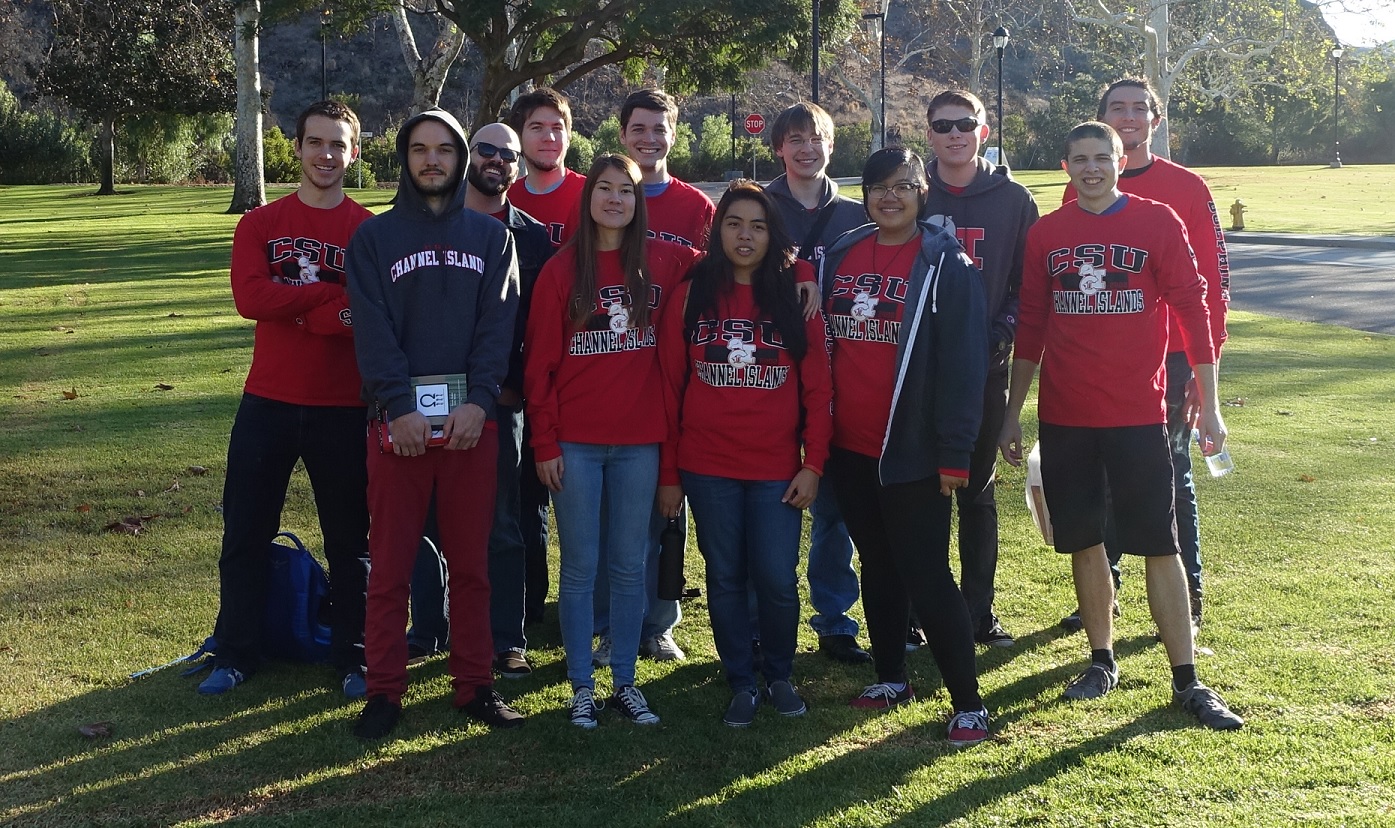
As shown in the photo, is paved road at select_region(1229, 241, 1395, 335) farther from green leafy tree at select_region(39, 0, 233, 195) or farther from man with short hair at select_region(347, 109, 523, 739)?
green leafy tree at select_region(39, 0, 233, 195)

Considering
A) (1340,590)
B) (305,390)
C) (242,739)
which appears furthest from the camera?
(1340,590)

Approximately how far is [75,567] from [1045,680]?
4.59 meters

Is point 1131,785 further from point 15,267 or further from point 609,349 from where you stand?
point 15,267

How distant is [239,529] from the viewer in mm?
4828

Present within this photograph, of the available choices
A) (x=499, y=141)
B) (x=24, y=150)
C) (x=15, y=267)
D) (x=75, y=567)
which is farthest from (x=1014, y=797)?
(x=24, y=150)

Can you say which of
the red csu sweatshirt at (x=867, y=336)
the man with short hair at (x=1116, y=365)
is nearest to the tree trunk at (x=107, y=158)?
the red csu sweatshirt at (x=867, y=336)

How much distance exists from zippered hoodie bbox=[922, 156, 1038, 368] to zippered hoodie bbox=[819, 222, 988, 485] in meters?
0.70

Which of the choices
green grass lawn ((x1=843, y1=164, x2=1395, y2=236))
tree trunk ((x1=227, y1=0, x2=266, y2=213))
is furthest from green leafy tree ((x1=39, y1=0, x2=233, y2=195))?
green grass lawn ((x1=843, y1=164, x2=1395, y2=236))

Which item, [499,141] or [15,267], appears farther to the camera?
[15,267]

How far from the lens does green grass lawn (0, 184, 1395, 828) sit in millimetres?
3793

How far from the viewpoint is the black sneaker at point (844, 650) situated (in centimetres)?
512

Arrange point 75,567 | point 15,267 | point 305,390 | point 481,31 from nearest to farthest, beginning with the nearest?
point 305,390 → point 75,567 → point 15,267 → point 481,31

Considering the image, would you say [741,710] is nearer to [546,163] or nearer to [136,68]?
→ [546,163]

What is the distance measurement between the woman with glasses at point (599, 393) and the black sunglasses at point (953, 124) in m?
1.20
